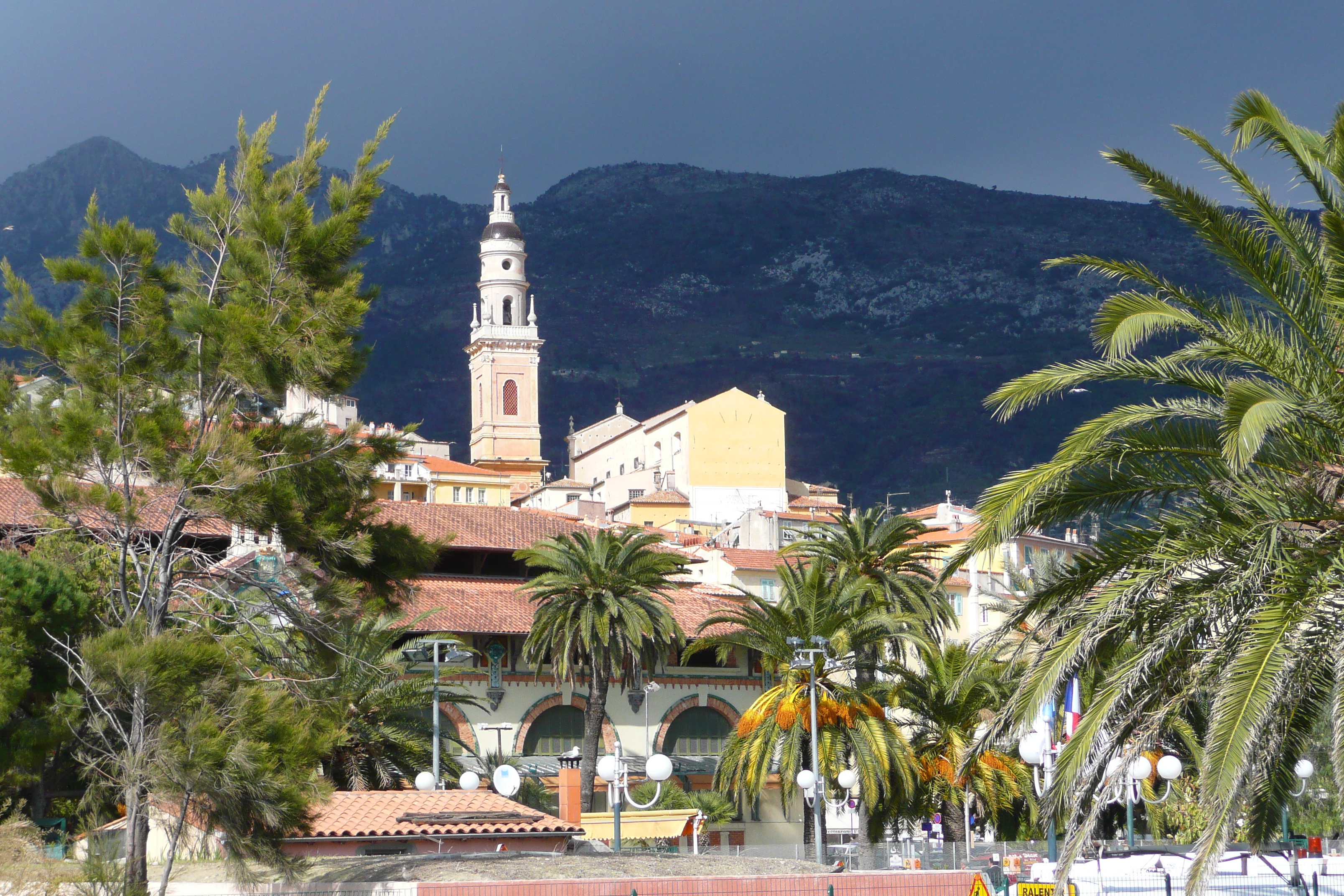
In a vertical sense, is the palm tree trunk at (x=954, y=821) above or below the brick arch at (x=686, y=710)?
below

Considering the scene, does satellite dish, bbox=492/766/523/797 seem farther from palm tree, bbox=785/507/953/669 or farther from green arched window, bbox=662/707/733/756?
green arched window, bbox=662/707/733/756

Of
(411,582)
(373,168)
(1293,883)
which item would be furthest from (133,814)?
(1293,883)

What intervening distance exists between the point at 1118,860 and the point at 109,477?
66.8 feet

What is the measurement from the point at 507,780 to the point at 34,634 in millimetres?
9409

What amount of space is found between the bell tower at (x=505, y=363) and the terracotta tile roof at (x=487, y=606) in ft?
214

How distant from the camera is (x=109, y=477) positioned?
2095cm

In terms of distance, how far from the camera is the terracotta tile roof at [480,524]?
54844mm

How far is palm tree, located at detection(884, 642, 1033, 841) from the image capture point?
135 feet

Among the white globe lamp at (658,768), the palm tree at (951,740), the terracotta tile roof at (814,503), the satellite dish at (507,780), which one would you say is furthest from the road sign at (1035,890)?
the terracotta tile roof at (814,503)

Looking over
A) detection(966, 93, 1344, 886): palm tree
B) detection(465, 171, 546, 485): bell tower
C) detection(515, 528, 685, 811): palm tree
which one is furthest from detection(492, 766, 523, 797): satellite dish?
detection(465, 171, 546, 485): bell tower

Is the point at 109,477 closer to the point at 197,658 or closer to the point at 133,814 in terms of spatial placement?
the point at 197,658

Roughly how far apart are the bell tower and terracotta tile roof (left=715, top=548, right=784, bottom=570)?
5044cm

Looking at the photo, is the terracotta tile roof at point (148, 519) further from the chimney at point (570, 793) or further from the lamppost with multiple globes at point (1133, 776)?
the lamppost with multiple globes at point (1133, 776)

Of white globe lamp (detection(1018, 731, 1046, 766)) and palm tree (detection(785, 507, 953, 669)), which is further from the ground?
palm tree (detection(785, 507, 953, 669))
